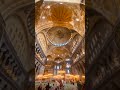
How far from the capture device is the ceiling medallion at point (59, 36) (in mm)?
33766

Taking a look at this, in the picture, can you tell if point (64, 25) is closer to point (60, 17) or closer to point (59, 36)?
point (60, 17)

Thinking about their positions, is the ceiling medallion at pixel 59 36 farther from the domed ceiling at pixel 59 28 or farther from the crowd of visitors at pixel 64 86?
the crowd of visitors at pixel 64 86

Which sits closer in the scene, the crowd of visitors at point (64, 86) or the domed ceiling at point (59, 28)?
the crowd of visitors at point (64, 86)

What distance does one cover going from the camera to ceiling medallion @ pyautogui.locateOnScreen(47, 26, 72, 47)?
33.8 m

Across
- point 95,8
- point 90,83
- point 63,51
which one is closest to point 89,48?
point 90,83

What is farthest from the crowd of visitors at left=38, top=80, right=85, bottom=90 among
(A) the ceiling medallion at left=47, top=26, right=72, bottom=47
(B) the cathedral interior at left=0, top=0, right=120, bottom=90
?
(A) the ceiling medallion at left=47, top=26, right=72, bottom=47

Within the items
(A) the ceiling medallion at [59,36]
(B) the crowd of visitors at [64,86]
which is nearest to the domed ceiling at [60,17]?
(A) the ceiling medallion at [59,36]

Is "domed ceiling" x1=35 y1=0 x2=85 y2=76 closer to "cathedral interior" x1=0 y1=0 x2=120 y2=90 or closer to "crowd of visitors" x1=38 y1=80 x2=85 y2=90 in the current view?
"cathedral interior" x1=0 y1=0 x2=120 y2=90

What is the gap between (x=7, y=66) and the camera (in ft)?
57.9

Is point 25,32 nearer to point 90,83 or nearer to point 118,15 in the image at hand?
point 90,83

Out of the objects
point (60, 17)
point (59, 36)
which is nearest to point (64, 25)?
point (60, 17)

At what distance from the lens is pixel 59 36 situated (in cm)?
3594

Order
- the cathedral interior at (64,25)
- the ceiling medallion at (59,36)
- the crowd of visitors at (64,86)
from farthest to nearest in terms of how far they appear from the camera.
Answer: the ceiling medallion at (59,36) → the crowd of visitors at (64,86) → the cathedral interior at (64,25)

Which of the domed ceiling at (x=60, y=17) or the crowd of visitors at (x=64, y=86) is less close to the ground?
the domed ceiling at (x=60, y=17)
